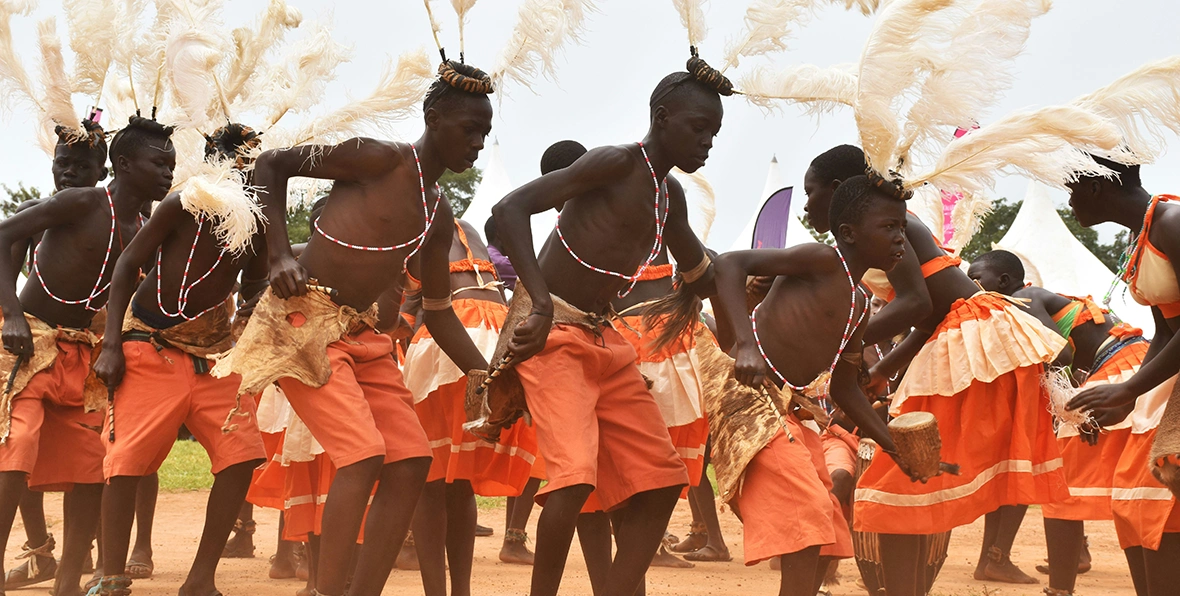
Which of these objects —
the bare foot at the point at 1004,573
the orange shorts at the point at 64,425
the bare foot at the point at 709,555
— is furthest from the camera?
the bare foot at the point at 709,555

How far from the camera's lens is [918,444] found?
171 inches

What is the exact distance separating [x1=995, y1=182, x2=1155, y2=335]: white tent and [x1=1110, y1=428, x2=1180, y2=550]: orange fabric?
10760 mm

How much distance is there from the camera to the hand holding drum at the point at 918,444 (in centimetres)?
434

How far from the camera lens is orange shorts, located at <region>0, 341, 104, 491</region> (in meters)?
5.32

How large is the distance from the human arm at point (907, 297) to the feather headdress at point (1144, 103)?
98cm

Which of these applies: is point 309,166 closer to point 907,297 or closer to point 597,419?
point 597,419

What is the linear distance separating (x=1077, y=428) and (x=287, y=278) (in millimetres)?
3577

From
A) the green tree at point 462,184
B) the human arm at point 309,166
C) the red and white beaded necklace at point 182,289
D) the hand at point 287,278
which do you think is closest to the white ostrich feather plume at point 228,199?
the human arm at point 309,166

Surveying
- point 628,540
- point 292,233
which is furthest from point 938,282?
point 292,233

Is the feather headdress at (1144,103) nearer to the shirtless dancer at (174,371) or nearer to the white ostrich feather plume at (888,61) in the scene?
the white ostrich feather plume at (888,61)

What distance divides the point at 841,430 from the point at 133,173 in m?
3.83

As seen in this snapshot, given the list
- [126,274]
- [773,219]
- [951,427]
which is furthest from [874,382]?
[773,219]

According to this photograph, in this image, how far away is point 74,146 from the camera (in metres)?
5.98

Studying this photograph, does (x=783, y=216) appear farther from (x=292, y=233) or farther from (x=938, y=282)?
(x=292, y=233)
